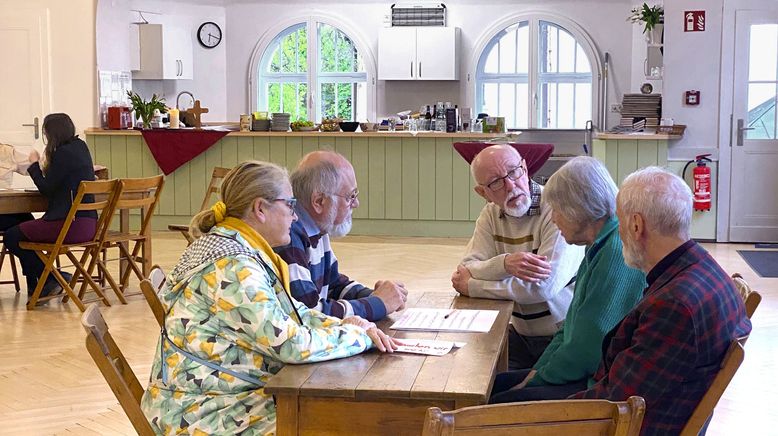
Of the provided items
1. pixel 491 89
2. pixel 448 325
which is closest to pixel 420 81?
→ pixel 491 89

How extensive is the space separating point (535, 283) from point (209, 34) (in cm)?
1138

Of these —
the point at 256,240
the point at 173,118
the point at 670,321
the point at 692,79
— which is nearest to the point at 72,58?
the point at 173,118

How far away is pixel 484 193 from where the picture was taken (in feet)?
13.1

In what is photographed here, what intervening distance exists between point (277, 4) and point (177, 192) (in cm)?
461

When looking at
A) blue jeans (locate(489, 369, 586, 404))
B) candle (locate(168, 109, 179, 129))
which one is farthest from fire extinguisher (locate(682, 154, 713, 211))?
blue jeans (locate(489, 369, 586, 404))

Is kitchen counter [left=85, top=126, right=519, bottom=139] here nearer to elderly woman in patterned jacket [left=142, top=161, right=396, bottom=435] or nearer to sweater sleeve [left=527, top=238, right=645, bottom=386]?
sweater sleeve [left=527, top=238, right=645, bottom=386]

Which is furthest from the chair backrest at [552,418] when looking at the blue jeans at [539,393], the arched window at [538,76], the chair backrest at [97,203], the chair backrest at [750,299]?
the arched window at [538,76]

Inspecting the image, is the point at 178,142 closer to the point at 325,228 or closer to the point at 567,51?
the point at 567,51

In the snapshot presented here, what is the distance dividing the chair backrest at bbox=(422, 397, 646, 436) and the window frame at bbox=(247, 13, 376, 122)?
1255 centimetres

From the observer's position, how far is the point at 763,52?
9883mm

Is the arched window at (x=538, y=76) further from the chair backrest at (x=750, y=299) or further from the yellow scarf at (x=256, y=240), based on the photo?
the yellow scarf at (x=256, y=240)

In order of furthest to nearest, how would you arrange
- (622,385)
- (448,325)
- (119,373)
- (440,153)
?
(440,153)
(448,325)
(119,373)
(622,385)

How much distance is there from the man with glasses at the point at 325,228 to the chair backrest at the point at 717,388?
1.19 metres

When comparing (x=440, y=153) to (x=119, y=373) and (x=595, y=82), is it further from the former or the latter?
(x=119, y=373)
